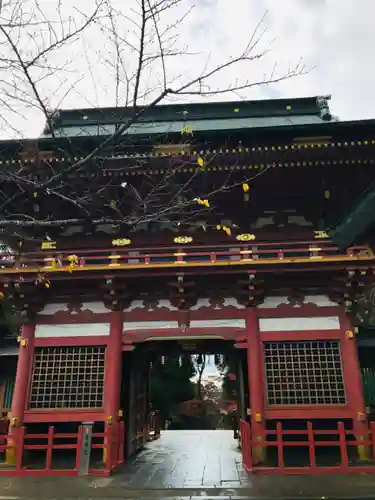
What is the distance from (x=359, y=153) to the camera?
10.5 metres

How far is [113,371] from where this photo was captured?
1028 centimetres

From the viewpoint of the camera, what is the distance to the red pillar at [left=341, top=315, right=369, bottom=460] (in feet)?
31.2

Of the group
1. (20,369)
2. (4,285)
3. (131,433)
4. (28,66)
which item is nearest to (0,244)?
(4,285)

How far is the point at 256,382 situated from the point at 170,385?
20.3 m

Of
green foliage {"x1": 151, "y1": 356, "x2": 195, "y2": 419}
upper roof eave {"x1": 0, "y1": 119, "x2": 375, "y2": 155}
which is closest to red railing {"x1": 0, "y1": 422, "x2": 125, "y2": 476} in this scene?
upper roof eave {"x1": 0, "y1": 119, "x2": 375, "y2": 155}

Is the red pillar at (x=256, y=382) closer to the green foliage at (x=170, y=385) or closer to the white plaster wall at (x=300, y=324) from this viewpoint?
the white plaster wall at (x=300, y=324)

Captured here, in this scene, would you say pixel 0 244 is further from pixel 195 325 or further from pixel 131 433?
pixel 131 433

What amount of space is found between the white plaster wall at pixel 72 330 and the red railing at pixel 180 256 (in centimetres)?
167

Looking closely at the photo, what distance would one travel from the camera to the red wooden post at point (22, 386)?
9906 mm

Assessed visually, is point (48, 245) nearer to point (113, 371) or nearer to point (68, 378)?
point (68, 378)

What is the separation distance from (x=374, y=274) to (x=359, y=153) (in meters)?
3.16

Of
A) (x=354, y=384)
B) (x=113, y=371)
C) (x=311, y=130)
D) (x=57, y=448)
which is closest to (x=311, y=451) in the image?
(x=354, y=384)

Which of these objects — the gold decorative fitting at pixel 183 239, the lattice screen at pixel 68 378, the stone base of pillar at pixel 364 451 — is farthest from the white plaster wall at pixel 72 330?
the stone base of pillar at pixel 364 451

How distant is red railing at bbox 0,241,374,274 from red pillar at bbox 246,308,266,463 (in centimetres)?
162
